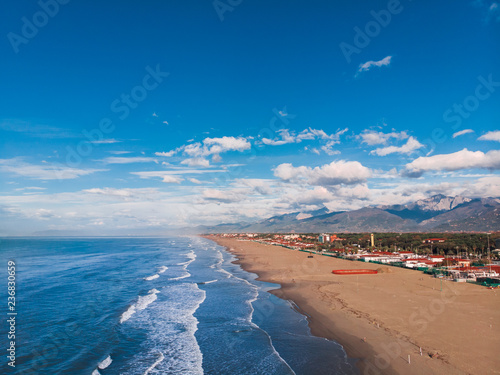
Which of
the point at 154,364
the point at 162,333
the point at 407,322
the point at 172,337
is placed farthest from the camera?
the point at 407,322

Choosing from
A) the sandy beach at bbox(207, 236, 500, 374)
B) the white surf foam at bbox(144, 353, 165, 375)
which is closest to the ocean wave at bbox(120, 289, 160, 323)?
the white surf foam at bbox(144, 353, 165, 375)

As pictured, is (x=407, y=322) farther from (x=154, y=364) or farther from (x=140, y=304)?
(x=140, y=304)

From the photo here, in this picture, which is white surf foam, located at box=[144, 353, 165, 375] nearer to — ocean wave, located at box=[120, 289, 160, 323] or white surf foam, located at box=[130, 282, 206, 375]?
white surf foam, located at box=[130, 282, 206, 375]

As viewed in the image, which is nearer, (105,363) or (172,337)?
(105,363)

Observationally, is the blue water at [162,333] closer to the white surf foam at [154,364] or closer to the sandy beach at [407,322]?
the white surf foam at [154,364]

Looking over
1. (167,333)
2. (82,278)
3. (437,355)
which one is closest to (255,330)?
(167,333)

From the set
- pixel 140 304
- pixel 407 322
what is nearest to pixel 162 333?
pixel 140 304

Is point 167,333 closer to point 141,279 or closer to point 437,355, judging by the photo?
point 437,355

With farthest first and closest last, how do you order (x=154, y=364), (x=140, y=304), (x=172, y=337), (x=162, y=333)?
1. (x=140, y=304)
2. (x=162, y=333)
3. (x=172, y=337)
4. (x=154, y=364)
